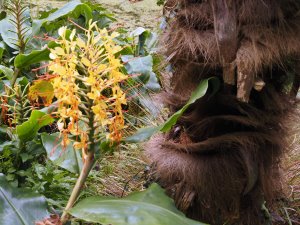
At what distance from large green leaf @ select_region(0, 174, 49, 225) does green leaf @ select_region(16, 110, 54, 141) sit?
148 mm

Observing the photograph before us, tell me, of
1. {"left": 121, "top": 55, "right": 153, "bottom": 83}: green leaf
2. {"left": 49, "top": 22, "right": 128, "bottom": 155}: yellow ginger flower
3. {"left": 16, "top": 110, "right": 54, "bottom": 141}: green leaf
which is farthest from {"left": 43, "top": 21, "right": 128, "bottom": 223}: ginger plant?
{"left": 121, "top": 55, "right": 153, "bottom": 83}: green leaf

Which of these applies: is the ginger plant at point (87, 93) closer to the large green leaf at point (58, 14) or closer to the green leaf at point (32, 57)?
the green leaf at point (32, 57)

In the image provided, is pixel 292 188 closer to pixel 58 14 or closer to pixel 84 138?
pixel 84 138

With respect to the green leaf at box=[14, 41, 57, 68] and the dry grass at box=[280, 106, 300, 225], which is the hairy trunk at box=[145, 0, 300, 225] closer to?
the dry grass at box=[280, 106, 300, 225]

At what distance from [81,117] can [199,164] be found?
15.7 inches

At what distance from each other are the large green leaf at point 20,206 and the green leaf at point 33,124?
15 centimetres

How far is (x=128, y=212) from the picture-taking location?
1.07 metres

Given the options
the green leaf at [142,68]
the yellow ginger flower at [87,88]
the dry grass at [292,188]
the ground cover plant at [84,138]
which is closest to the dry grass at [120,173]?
the ground cover plant at [84,138]

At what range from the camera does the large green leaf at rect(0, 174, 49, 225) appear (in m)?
1.29

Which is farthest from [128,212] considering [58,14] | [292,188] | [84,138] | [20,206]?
[58,14]

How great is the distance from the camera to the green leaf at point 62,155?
132 centimetres

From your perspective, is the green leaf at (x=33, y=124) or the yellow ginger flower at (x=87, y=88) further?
the green leaf at (x=33, y=124)

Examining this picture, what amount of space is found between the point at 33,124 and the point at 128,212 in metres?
0.47

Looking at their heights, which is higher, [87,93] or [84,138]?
[87,93]
